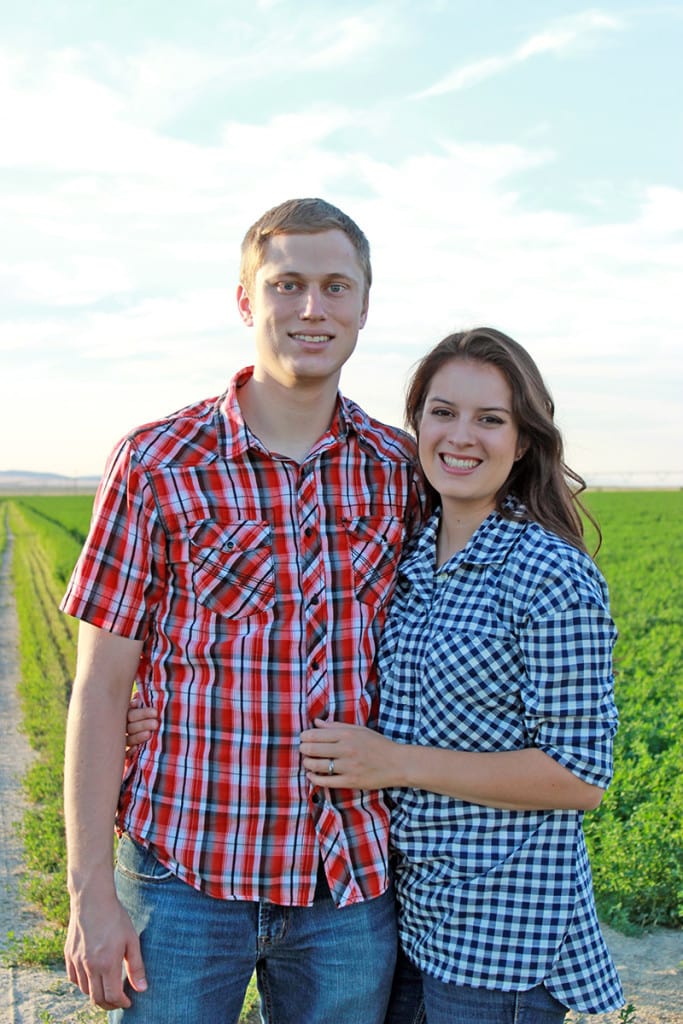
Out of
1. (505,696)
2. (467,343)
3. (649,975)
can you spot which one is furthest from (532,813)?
(649,975)

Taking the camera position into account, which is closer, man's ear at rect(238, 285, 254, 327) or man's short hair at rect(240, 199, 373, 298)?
man's short hair at rect(240, 199, 373, 298)

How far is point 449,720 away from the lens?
2.41 m

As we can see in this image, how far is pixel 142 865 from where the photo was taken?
2387mm

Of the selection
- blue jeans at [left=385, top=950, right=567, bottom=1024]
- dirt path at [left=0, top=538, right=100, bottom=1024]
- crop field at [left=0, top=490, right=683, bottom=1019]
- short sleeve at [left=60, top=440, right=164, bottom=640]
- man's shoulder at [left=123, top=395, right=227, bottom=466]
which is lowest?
dirt path at [left=0, top=538, right=100, bottom=1024]

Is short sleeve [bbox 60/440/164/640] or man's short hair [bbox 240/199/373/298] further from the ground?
man's short hair [bbox 240/199/373/298]

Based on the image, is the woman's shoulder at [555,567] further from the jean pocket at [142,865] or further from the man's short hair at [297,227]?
the jean pocket at [142,865]

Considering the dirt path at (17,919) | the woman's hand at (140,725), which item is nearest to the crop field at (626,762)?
the dirt path at (17,919)

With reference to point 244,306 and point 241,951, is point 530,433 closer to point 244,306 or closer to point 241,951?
point 244,306

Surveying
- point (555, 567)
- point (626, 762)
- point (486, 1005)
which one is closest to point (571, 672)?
point (555, 567)

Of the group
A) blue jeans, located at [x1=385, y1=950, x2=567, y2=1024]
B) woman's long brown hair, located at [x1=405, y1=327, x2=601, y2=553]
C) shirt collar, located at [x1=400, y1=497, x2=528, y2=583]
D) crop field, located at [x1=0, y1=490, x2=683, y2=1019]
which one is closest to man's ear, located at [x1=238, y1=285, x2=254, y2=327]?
woman's long brown hair, located at [x1=405, y1=327, x2=601, y2=553]

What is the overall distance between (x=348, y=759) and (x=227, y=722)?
29 cm

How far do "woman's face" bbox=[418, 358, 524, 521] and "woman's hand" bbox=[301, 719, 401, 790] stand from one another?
664 millimetres

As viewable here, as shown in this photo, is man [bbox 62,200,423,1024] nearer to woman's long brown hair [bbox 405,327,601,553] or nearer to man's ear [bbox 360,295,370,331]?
man's ear [bbox 360,295,370,331]

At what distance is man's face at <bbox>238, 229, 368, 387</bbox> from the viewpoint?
Result: 2.54 m
